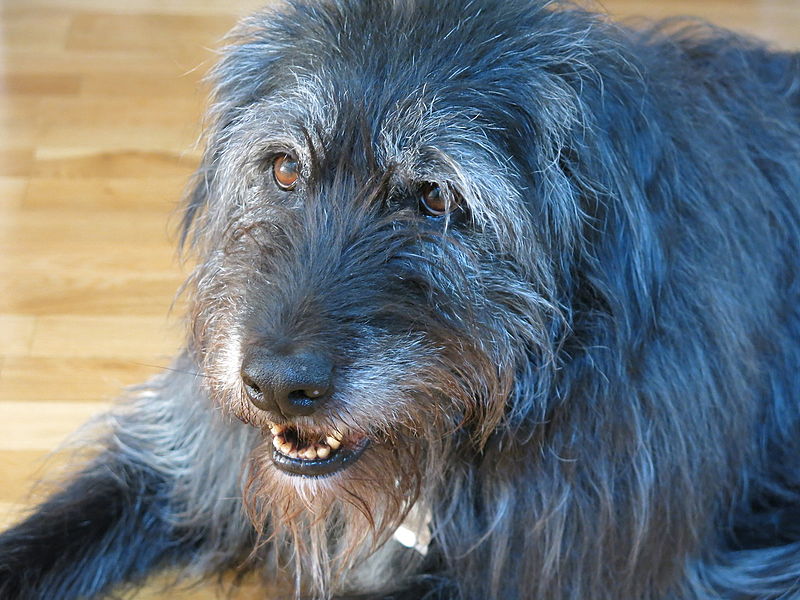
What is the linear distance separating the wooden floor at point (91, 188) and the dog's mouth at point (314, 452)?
0.49 m

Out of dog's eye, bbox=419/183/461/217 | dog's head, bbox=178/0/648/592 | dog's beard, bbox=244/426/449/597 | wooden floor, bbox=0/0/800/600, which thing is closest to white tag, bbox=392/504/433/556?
dog's beard, bbox=244/426/449/597

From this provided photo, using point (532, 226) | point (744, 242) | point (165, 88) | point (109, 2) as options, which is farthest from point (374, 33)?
point (109, 2)

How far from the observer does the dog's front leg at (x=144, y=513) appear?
1.92 meters

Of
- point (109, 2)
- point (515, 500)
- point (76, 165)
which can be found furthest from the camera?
point (109, 2)

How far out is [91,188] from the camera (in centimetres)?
285

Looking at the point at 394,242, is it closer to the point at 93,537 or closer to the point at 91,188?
the point at 93,537

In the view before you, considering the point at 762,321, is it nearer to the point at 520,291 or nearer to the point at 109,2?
the point at 520,291

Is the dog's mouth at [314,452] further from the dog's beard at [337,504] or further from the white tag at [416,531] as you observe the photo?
the white tag at [416,531]

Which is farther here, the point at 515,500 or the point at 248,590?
the point at 248,590

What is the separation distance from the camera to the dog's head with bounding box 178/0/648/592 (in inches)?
61.4

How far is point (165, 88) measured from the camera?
10.5 feet

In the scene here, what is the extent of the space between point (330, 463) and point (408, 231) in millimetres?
319

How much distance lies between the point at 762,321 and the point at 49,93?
1.98 meters

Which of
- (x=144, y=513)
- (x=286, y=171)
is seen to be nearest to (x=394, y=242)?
(x=286, y=171)
